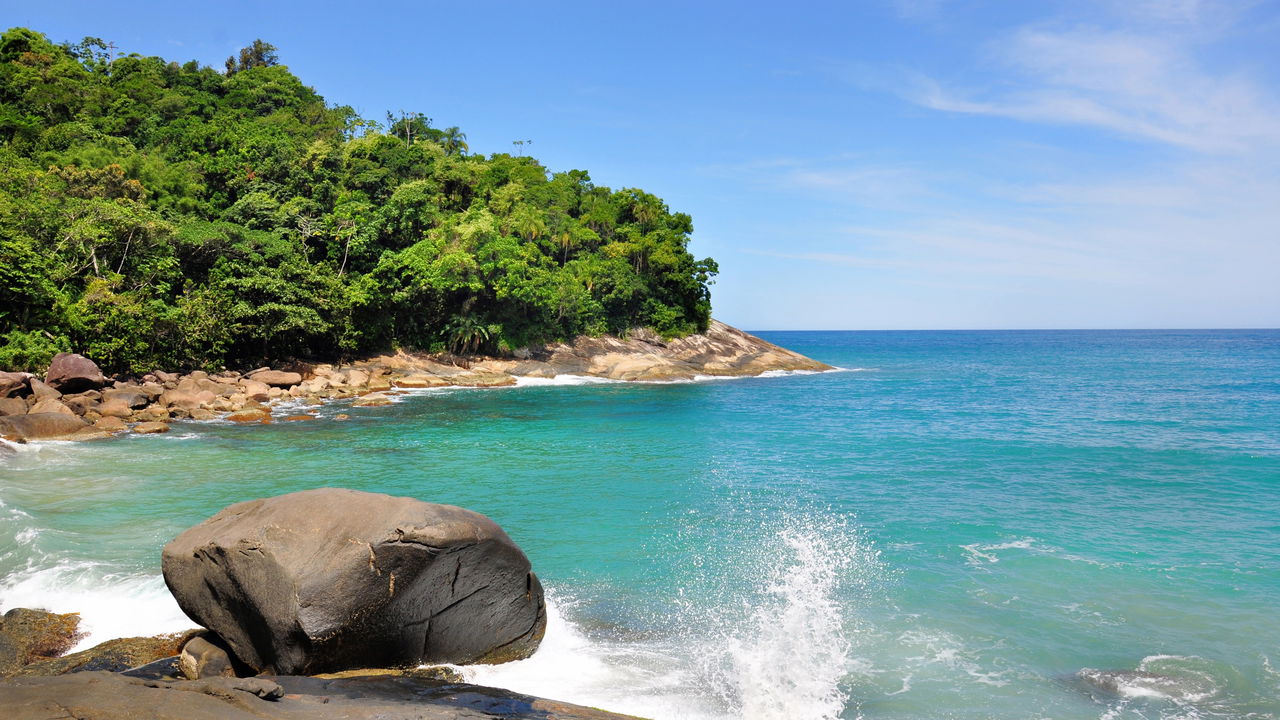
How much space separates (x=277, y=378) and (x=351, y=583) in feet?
113

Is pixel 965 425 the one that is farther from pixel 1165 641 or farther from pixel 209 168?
pixel 209 168

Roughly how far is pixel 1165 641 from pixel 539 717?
9.26 meters

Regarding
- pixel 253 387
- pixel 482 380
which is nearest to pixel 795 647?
pixel 253 387

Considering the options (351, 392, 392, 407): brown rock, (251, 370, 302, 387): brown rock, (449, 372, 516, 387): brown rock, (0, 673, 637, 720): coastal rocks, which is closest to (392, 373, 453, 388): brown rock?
(449, 372, 516, 387): brown rock

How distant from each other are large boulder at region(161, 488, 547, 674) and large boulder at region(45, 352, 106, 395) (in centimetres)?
2539

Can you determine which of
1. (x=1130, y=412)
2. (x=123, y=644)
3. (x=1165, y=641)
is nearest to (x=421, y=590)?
(x=123, y=644)

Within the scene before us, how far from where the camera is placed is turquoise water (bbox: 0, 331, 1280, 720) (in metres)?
9.56

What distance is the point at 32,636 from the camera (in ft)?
31.7

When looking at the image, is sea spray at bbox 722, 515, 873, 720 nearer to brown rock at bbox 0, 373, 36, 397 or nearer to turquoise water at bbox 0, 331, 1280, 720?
turquoise water at bbox 0, 331, 1280, 720

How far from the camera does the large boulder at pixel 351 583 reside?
8.33 metres

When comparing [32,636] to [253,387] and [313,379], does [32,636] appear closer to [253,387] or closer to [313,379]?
[253,387]

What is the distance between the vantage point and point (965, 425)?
32.2m

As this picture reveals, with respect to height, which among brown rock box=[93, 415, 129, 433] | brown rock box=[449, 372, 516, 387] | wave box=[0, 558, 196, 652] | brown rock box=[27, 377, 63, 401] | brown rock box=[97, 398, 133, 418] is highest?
brown rock box=[27, 377, 63, 401]

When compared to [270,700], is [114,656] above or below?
below
